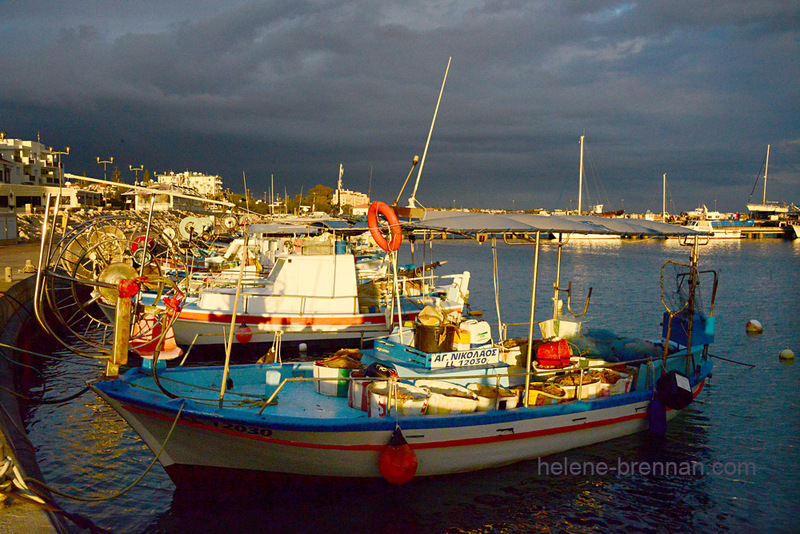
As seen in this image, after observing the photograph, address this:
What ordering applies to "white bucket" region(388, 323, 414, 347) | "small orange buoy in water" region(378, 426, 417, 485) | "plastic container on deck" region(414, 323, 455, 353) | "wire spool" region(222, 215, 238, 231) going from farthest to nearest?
"wire spool" region(222, 215, 238, 231) → "white bucket" region(388, 323, 414, 347) → "plastic container on deck" region(414, 323, 455, 353) → "small orange buoy in water" region(378, 426, 417, 485)

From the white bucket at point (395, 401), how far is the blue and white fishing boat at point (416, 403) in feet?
0.06

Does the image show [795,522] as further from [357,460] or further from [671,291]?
[357,460]

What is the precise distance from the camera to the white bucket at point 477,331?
1154cm

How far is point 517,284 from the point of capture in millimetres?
42906

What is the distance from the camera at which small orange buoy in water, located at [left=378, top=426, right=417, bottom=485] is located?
901cm

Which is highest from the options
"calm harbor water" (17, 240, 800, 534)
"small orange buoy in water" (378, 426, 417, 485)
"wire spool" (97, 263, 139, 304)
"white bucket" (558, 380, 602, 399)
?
"wire spool" (97, 263, 139, 304)

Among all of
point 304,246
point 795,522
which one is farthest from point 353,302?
point 795,522

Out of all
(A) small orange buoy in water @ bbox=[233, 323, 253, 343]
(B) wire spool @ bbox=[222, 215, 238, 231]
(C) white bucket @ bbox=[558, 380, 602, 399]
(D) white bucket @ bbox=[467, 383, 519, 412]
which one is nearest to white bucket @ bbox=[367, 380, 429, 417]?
(D) white bucket @ bbox=[467, 383, 519, 412]

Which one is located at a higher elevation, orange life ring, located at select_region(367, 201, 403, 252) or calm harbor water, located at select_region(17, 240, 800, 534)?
orange life ring, located at select_region(367, 201, 403, 252)

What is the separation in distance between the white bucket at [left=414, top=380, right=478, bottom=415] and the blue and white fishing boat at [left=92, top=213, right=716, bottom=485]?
2cm

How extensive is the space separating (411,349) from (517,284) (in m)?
33.1

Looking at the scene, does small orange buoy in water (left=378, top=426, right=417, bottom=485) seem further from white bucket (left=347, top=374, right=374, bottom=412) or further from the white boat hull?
white bucket (left=347, top=374, right=374, bottom=412)

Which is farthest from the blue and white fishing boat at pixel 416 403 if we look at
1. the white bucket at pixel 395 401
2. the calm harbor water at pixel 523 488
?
the calm harbor water at pixel 523 488

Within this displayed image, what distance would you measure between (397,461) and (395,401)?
0.97m
